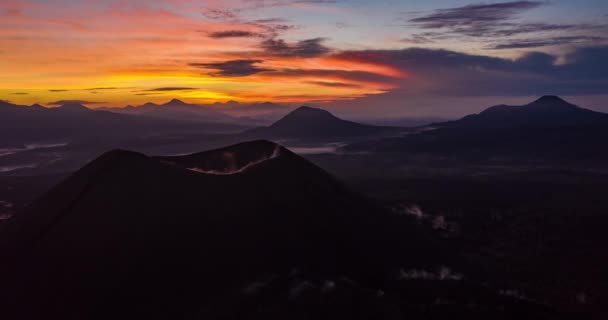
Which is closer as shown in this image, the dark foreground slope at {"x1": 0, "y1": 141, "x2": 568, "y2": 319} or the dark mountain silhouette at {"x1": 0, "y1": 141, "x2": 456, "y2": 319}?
the dark foreground slope at {"x1": 0, "y1": 141, "x2": 568, "y2": 319}

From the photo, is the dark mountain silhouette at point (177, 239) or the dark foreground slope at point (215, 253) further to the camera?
the dark mountain silhouette at point (177, 239)

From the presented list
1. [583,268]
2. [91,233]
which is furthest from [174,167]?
[583,268]

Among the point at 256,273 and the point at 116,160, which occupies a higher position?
the point at 116,160

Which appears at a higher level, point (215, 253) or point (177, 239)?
point (177, 239)

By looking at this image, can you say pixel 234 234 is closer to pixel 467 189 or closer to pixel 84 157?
pixel 467 189
